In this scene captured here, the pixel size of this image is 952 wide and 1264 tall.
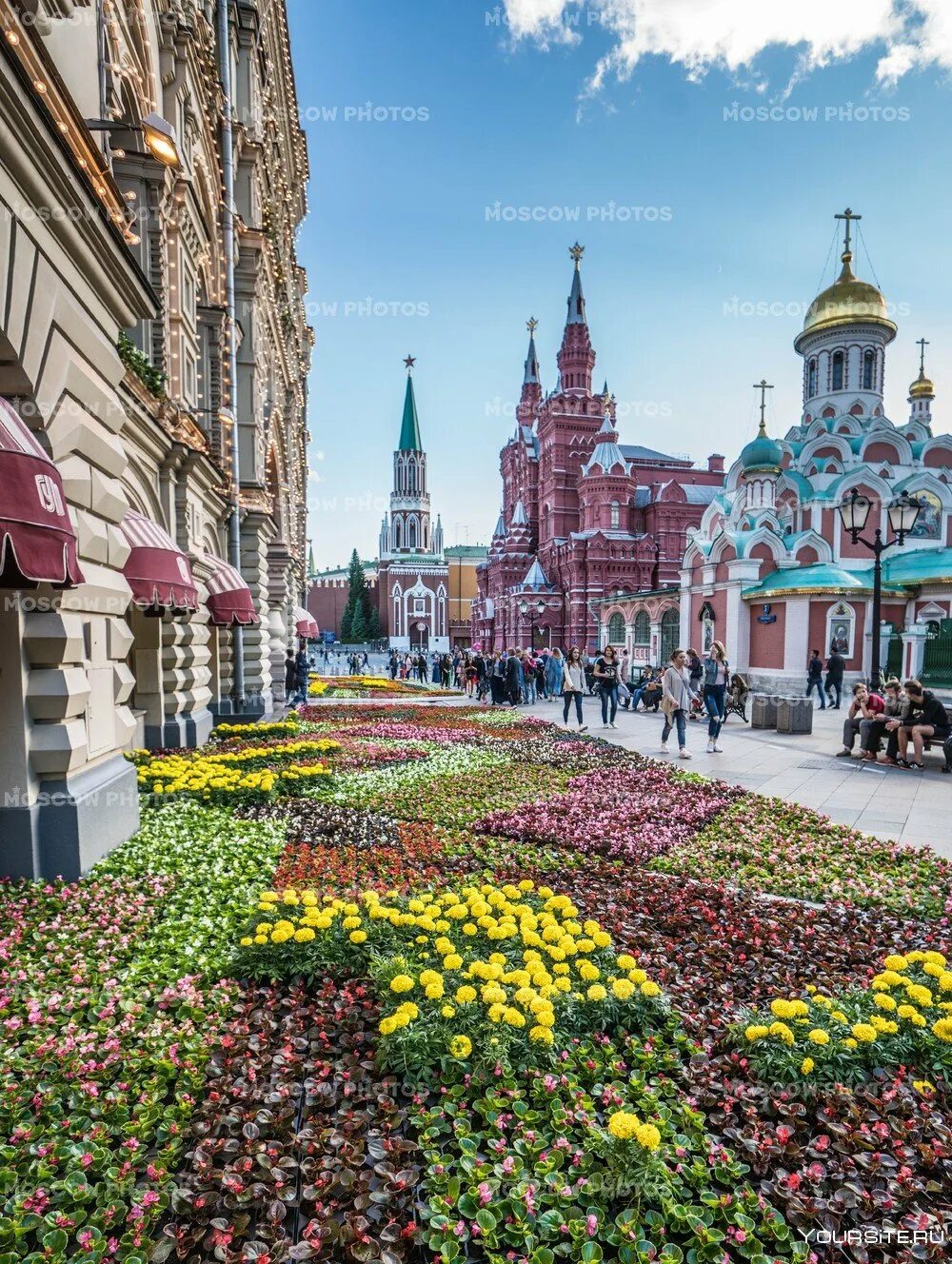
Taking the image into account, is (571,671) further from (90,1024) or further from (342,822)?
(90,1024)

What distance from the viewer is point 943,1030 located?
3.08m

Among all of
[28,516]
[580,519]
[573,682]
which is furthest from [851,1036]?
[580,519]

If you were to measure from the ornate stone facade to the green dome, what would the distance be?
69.0 feet

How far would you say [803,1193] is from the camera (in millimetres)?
2486

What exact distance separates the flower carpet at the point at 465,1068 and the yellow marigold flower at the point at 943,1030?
1.1 inches

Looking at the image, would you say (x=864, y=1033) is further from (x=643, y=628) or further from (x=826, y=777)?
(x=643, y=628)

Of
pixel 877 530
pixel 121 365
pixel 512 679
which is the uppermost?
pixel 121 365

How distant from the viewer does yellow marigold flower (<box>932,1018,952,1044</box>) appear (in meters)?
3.07

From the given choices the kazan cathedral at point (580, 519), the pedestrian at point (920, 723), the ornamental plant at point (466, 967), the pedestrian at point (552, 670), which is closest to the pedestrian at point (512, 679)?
the pedestrian at point (552, 670)

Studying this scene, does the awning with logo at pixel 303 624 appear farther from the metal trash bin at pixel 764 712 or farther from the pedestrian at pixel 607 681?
the metal trash bin at pixel 764 712

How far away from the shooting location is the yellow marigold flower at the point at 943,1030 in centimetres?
307

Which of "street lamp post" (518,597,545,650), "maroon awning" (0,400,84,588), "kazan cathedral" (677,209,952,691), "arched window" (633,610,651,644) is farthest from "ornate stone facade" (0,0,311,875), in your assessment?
A: "street lamp post" (518,597,545,650)

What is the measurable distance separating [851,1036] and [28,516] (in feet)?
16.9

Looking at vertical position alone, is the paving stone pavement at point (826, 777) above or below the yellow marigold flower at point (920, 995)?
below
